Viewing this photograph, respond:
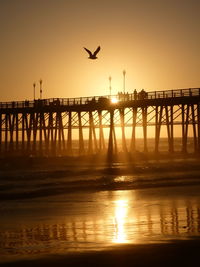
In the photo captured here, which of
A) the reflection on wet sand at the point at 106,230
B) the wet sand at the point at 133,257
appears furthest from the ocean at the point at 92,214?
the wet sand at the point at 133,257

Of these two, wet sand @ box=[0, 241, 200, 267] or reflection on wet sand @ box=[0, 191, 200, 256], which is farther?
reflection on wet sand @ box=[0, 191, 200, 256]

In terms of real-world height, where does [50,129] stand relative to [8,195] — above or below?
above

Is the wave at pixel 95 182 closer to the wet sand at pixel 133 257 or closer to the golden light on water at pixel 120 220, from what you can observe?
the golden light on water at pixel 120 220

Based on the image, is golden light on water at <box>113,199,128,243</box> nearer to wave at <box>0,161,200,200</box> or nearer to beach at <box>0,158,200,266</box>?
beach at <box>0,158,200,266</box>

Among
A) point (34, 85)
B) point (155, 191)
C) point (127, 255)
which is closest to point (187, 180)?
point (155, 191)

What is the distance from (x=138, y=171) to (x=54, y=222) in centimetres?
2212

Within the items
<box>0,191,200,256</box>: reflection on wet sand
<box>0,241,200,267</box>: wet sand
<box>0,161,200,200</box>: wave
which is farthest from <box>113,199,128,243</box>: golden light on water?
<box>0,161,200,200</box>: wave

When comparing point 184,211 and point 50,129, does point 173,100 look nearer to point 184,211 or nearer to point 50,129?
point 50,129

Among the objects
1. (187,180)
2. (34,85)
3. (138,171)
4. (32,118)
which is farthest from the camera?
(34,85)

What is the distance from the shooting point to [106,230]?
48.1 feet

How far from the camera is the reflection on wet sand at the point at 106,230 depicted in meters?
13.0

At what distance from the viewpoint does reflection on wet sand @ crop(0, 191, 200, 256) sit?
42.5ft

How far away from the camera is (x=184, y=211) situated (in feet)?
58.1

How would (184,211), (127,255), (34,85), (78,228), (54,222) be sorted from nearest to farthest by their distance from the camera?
1. (127,255)
2. (78,228)
3. (54,222)
4. (184,211)
5. (34,85)
